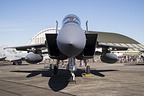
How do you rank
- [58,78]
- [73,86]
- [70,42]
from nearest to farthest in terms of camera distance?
1. [70,42]
2. [73,86]
3. [58,78]

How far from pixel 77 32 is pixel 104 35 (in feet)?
243

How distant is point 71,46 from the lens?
804 centimetres

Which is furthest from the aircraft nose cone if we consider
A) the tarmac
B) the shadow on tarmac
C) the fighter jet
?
the shadow on tarmac

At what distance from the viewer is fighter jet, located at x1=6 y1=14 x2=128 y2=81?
831 cm

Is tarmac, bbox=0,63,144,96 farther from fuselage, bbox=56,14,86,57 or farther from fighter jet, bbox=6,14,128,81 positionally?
fuselage, bbox=56,14,86,57

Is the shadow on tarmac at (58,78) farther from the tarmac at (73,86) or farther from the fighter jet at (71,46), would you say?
the fighter jet at (71,46)

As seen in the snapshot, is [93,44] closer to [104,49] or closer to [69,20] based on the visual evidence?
[69,20]

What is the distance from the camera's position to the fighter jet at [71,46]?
8313 mm

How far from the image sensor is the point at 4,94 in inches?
311

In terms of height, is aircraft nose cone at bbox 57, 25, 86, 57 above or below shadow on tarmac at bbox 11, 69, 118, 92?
above

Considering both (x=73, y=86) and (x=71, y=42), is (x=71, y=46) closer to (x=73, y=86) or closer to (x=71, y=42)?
(x=71, y=42)

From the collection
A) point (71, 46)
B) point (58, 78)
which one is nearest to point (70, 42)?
point (71, 46)

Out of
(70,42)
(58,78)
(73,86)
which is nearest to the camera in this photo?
(70,42)

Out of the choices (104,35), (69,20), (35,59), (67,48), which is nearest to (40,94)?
(67,48)
